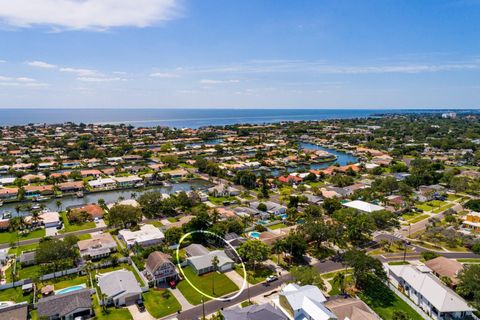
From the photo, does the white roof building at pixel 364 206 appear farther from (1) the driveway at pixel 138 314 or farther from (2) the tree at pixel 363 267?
(1) the driveway at pixel 138 314

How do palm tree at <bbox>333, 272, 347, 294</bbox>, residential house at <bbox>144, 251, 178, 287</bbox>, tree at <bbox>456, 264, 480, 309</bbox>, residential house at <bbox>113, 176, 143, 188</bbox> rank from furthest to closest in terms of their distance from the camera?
residential house at <bbox>113, 176, 143, 188</bbox>
residential house at <bbox>144, 251, 178, 287</bbox>
palm tree at <bbox>333, 272, 347, 294</bbox>
tree at <bbox>456, 264, 480, 309</bbox>

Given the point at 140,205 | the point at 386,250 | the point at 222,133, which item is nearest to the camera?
the point at 386,250

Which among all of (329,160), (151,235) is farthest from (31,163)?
(329,160)

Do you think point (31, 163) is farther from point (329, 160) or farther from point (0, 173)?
point (329, 160)

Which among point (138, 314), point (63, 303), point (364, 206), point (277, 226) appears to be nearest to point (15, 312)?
point (63, 303)

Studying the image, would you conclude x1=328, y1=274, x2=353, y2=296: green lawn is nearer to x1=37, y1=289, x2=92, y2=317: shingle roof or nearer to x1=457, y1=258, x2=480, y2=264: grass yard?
x1=457, y1=258, x2=480, y2=264: grass yard

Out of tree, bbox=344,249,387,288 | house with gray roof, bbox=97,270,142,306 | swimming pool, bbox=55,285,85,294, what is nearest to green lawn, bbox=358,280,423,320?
tree, bbox=344,249,387,288

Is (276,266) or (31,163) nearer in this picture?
(276,266)
